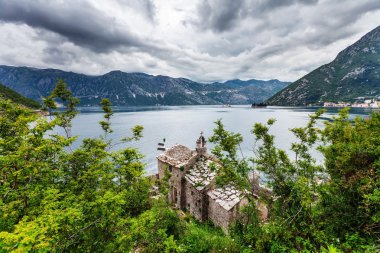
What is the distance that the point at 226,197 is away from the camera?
25266mm

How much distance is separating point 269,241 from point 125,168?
11.9 m

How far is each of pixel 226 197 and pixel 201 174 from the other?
5263 mm

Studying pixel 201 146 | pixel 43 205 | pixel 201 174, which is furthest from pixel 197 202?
pixel 43 205

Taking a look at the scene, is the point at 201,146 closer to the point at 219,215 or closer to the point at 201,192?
the point at 201,192

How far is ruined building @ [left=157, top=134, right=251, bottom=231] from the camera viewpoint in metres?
24.2

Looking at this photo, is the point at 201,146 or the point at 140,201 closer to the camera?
→ the point at 140,201

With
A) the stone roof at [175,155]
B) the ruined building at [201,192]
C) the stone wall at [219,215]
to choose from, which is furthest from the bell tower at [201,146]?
the stone wall at [219,215]

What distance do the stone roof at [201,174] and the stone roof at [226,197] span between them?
5.51 ft

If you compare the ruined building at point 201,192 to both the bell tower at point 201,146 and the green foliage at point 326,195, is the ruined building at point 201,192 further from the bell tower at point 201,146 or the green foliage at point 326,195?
the green foliage at point 326,195

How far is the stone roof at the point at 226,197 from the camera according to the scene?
2383 centimetres

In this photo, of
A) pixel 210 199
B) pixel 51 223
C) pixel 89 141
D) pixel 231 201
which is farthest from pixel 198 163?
pixel 51 223

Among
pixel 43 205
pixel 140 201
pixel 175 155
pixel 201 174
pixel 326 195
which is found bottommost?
pixel 201 174

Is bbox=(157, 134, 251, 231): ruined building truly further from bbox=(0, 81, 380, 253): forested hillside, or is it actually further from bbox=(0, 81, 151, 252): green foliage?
bbox=(0, 81, 151, 252): green foliage

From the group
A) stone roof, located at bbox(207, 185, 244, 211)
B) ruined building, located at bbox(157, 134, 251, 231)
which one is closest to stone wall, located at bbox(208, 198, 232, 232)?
ruined building, located at bbox(157, 134, 251, 231)
